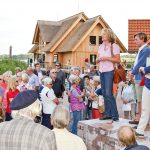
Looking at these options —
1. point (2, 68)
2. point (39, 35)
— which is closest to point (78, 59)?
point (39, 35)

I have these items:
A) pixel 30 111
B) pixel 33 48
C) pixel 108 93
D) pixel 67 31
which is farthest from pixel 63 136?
pixel 33 48

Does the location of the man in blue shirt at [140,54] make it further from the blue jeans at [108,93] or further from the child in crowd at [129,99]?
the child in crowd at [129,99]

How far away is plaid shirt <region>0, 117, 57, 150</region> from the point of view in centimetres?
342

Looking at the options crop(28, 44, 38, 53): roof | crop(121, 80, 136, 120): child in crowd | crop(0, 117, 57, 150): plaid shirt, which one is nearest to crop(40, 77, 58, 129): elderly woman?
crop(121, 80, 136, 120): child in crowd

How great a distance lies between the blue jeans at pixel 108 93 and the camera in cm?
779

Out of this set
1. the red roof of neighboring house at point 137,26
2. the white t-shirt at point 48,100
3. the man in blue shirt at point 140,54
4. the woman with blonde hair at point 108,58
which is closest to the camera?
the man in blue shirt at point 140,54

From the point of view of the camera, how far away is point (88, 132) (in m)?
8.16

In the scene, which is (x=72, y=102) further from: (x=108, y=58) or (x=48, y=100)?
(x=108, y=58)

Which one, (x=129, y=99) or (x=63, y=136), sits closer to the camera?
(x=63, y=136)

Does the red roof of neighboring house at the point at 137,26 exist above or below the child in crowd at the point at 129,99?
above

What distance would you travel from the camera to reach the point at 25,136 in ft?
11.4

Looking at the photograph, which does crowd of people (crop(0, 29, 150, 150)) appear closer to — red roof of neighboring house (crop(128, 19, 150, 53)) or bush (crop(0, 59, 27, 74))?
bush (crop(0, 59, 27, 74))

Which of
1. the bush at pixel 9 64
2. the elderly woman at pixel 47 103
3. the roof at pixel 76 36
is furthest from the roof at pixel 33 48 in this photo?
the elderly woman at pixel 47 103

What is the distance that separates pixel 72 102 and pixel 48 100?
1.05m
